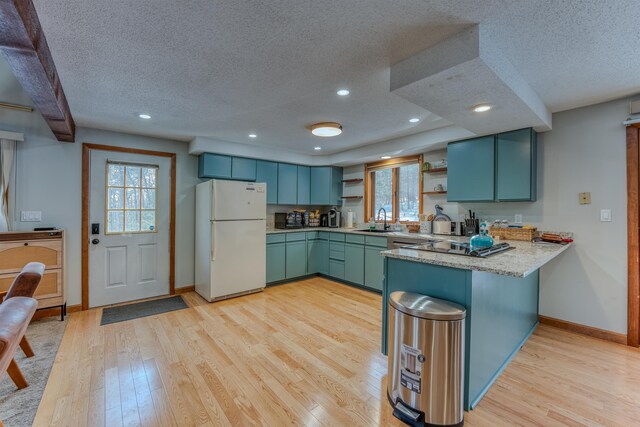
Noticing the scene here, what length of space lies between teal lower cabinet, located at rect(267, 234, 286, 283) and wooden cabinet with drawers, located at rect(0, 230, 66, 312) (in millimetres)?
2432

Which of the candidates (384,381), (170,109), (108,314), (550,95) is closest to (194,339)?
(108,314)

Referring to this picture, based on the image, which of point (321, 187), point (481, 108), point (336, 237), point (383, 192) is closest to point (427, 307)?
point (481, 108)

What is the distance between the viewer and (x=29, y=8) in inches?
53.2

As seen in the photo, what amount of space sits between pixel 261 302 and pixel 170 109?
2.51 m

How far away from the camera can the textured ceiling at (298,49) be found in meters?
1.46

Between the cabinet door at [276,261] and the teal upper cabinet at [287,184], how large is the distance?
86 cm

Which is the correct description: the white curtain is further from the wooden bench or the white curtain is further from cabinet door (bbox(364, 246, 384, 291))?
cabinet door (bbox(364, 246, 384, 291))

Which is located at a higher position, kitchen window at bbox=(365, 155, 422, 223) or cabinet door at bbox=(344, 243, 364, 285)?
kitchen window at bbox=(365, 155, 422, 223)

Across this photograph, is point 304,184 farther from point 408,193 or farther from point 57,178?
point 57,178

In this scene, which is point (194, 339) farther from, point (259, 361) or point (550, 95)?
point (550, 95)

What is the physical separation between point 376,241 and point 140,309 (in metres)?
3.17

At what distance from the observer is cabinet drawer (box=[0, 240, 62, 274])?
2801 millimetres

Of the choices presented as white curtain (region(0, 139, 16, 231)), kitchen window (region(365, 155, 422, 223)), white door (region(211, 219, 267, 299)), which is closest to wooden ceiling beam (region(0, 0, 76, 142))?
white curtain (region(0, 139, 16, 231))

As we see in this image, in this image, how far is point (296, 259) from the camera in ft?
15.7
